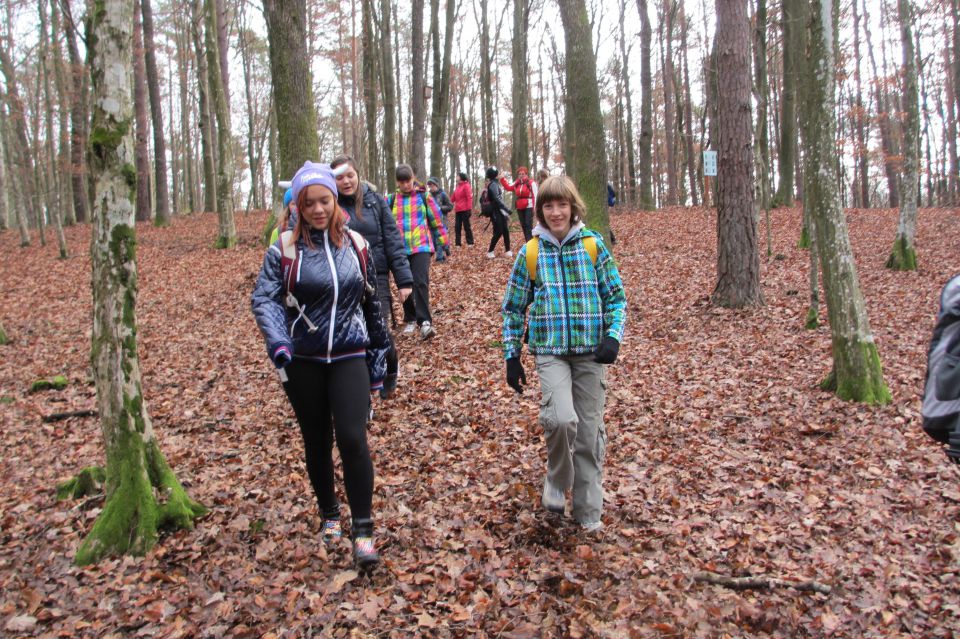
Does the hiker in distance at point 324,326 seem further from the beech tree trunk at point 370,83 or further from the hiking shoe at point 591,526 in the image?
the beech tree trunk at point 370,83

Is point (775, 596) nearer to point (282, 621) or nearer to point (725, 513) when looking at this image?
point (725, 513)

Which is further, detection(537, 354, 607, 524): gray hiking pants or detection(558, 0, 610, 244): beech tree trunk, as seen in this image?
detection(558, 0, 610, 244): beech tree trunk

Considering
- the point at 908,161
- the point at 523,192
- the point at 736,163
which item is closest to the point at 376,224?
the point at 736,163

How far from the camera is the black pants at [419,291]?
816cm

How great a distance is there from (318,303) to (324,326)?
0.14m

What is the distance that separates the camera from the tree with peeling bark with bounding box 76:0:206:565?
149 inches

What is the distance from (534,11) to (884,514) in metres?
26.0

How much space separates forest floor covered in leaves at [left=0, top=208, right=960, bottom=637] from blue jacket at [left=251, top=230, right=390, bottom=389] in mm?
1309

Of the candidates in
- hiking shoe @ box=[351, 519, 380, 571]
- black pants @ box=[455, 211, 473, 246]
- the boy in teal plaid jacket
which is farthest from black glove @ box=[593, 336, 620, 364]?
black pants @ box=[455, 211, 473, 246]

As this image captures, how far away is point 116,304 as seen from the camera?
12.7ft

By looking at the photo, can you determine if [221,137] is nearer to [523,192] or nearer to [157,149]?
[523,192]

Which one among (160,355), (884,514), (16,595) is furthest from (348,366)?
(160,355)

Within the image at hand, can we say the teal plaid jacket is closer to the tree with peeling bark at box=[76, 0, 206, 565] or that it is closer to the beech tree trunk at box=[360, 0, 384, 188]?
the tree with peeling bark at box=[76, 0, 206, 565]

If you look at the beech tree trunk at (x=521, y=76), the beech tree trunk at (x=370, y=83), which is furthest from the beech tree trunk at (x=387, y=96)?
the beech tree trunk at (x=521, y=76)
